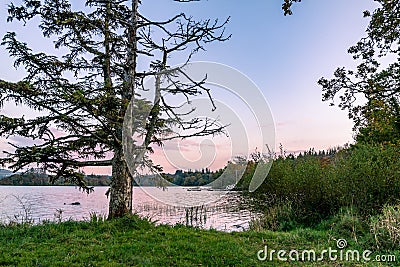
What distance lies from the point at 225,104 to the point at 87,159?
3.62 meters

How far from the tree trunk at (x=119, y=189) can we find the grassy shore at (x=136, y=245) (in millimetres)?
426

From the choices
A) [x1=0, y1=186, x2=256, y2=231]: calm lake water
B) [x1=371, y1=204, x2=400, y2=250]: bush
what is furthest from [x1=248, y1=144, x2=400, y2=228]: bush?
[x1=371, y1=204, x2=400, y2=250]: bush

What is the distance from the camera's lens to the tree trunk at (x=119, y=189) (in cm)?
676

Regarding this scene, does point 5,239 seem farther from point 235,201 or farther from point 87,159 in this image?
point 235,201

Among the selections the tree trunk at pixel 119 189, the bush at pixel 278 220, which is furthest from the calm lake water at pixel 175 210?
the bush at pixel 278 220

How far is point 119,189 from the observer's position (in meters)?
6.81

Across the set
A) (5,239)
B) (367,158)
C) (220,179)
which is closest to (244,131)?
(220,179)

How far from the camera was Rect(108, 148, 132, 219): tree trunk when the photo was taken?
676 cm

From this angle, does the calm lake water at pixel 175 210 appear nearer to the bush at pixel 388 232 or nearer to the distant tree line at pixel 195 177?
the distant tree line at pixel 195 177

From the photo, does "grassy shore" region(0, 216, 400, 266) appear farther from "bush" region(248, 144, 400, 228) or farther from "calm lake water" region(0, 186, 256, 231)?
"bush" region(248, 144, 400, 228)

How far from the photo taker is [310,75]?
34.3 ft

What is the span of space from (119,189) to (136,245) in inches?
86.3

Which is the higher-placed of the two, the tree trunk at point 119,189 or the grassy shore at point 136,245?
the tree trunk at point 119,189

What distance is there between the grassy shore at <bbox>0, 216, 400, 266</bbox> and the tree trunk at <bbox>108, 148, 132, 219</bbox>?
0.43 meters
